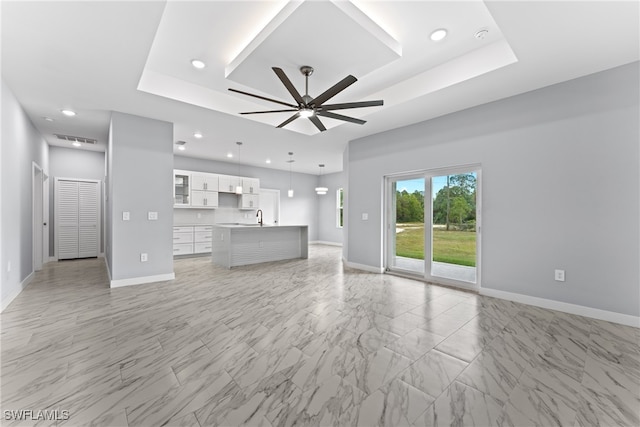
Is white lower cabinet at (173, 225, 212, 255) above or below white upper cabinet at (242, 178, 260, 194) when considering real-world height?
below

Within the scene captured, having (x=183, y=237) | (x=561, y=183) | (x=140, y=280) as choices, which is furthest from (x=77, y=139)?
(x=561, y=183)

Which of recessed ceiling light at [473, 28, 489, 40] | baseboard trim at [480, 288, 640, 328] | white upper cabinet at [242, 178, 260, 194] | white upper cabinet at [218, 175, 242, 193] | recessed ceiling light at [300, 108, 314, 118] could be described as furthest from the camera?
white upper cabinet at [242, 178, 260, 194]

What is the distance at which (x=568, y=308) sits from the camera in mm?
3221

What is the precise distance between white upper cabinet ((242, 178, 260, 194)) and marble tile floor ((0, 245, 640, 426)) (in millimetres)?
5038

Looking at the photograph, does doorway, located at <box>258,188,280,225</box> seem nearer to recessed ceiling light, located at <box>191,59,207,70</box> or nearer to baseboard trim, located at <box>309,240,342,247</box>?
baseboard trim, located at <box>309,240,342,247</box>

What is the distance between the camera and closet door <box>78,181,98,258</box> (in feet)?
22.4

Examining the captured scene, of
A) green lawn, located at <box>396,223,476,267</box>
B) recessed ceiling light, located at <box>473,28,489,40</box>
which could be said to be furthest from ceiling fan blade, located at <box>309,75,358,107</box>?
green lawn, located at <box>396,223,476,267</box>

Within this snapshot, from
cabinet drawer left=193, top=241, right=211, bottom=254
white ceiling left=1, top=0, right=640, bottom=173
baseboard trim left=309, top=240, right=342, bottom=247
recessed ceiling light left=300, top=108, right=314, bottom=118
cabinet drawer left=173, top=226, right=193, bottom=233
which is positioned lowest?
baseboard trim left=309, top=240, right=342, bottom=247

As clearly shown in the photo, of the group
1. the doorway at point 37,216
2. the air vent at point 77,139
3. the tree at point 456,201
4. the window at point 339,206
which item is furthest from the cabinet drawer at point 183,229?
the tree at point 456,201

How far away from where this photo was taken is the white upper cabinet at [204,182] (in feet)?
24.4

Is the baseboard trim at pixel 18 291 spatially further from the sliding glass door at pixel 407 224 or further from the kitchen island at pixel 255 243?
the sliding glass door at pixel 407 224

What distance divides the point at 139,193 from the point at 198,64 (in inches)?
91.7

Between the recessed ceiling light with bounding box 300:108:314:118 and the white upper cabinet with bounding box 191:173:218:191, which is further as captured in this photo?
the white upper cabinet with bounding box 191:173:218:191

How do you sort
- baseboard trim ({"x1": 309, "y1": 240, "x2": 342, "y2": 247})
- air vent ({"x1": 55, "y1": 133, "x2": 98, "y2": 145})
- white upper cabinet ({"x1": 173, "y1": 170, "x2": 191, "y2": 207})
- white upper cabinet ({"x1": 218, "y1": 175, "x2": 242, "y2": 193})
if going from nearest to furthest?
air vent ({"x1": 55, "y1": 133, "x2": 98, "y2": 145}), white upper cabinet ({"x1": 173, "y1": 170, "x2": 191, "y2": 207}), white upper cabinet ({"x1": 218, "y1": 175, "x2": 242, "y2": 193}), baseboard trim ({"x1": 309, "y1": 240, "x2": 342, "y2": 247})
